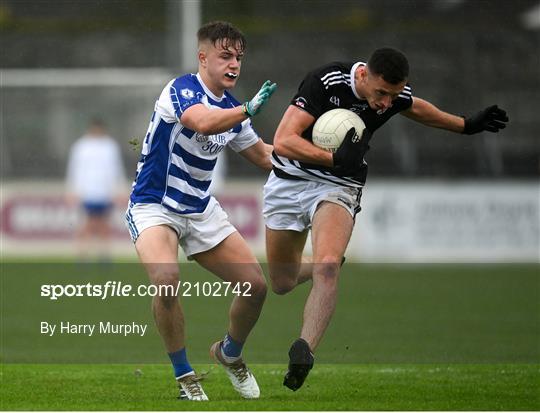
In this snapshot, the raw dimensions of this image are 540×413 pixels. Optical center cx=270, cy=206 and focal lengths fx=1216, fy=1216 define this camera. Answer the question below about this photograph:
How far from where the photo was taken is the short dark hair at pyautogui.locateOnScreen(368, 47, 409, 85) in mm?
6809

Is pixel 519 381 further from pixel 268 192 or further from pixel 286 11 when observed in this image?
pixel 286 11

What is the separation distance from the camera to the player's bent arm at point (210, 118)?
21.6 feet

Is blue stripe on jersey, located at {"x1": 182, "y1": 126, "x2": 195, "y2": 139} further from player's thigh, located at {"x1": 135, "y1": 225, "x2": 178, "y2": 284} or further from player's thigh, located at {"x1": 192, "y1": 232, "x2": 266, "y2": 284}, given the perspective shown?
player's thigh, located at {"x1": 192, "y1": 232, "x2": 266, "y2": 284}

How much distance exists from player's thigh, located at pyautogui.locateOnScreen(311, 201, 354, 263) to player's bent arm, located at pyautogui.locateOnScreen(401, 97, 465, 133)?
810 millimetres

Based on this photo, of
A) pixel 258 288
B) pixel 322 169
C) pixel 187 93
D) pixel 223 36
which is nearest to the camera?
pixel 187 93

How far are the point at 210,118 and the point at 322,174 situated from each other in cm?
109

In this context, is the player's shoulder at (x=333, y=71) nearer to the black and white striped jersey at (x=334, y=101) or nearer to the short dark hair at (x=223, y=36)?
the black and white striped jersey at (x=334, y=101)

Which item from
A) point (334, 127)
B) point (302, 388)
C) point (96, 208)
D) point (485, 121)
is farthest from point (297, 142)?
point (96, 208)

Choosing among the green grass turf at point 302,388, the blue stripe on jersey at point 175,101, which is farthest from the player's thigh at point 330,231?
the blue stripe on jersey at point 175,101

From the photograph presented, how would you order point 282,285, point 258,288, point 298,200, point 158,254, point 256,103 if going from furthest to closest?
point 282,285
point 298,200
point 258,288
point 158,254
point 256,103

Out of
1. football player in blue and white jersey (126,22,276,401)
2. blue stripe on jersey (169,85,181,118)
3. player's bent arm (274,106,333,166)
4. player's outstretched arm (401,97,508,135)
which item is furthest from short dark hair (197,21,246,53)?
player's outstretched arm (401,97,508,135)

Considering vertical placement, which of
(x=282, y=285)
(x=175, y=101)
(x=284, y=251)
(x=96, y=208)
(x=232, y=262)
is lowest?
(x=96, y=208)

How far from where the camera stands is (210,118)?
261 inches

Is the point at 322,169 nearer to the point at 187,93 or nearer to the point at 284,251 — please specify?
the point at 284,251
